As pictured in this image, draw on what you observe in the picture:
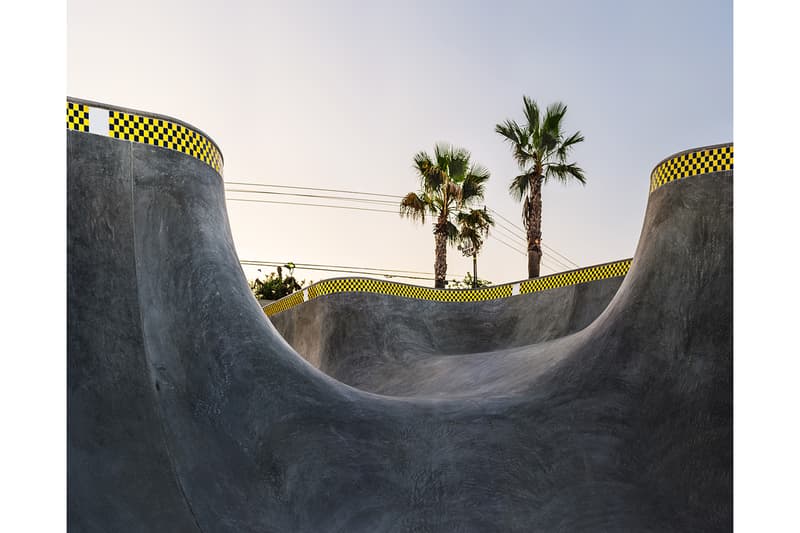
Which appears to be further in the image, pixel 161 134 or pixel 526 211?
pixel 526 211

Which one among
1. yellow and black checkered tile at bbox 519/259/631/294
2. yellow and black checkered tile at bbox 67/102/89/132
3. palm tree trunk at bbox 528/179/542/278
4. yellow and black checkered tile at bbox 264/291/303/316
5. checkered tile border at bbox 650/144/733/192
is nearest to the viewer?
yellow and black checkered tile at bbox 67/102/89/132

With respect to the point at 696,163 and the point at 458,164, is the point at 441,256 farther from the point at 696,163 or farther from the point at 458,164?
the point at 696,163

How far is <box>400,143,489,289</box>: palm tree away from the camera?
77.1 ft

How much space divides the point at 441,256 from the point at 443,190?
252 centimetres

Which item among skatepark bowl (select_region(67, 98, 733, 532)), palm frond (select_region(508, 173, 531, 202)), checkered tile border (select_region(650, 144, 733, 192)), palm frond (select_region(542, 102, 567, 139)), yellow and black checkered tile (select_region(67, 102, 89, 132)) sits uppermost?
palm frond (select_region(542, 102, 567, 139))

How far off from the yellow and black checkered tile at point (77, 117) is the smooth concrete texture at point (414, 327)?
7652mm

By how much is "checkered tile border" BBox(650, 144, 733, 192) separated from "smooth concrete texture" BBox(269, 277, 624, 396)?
554cm

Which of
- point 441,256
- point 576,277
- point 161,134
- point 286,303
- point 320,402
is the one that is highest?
point 161,134

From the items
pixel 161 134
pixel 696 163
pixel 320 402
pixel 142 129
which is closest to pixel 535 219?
pixel 696 163

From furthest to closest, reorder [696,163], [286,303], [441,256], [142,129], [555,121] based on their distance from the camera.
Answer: [441,256]
[555,121]
[286,303]
[696,163]
[142,129]

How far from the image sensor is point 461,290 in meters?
15.5

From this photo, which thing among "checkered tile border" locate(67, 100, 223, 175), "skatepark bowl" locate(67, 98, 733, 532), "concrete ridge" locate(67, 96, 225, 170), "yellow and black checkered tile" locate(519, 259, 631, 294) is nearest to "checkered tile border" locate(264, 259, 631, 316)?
"yellow and black checkered tile" locate(519, 259, 631, 294)

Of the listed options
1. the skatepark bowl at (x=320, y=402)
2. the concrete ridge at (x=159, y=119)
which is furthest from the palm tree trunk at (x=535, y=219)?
the concrete ridge at (x=159, y=119)

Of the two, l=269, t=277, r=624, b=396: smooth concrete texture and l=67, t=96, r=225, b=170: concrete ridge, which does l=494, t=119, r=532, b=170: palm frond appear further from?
l=67, t=96, r=225, b=170: concrete ridge
